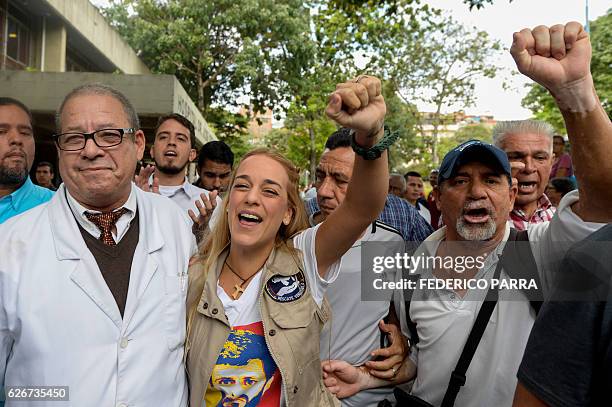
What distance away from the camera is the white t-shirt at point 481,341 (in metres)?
1.89

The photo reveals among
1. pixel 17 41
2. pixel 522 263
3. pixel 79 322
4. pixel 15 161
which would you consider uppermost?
pixel 17 41

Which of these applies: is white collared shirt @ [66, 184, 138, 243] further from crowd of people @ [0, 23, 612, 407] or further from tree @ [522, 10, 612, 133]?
tree @ [522, 10, 612, 133]

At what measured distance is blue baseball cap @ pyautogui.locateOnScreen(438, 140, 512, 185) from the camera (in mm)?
2209

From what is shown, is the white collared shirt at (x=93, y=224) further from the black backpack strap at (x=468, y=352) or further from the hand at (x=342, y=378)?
the black backpack strap at (x=468, y=352)

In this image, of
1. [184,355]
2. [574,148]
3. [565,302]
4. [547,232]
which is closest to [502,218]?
[547,232]

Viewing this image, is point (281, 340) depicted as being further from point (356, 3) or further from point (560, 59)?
point (356, 3)

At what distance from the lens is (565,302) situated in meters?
1.06

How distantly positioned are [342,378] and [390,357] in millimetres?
248

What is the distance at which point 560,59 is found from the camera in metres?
1.38

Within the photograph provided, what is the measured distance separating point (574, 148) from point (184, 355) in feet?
5.30

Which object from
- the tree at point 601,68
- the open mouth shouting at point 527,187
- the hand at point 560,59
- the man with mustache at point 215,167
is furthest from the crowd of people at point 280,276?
the tree at point 601,68

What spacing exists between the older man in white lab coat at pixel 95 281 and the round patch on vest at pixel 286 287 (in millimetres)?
382

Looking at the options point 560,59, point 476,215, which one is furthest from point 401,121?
point 560,59

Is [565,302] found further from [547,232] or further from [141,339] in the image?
[141,339]
